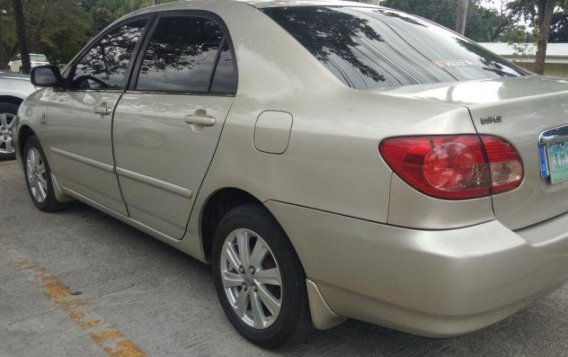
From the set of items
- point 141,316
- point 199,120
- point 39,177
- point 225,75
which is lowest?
point 141,316

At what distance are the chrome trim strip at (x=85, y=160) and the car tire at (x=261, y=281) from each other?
1.18 m

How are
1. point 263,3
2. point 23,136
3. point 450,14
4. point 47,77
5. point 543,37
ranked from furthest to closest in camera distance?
point 450,14 < point 543,37 < point 23,136 < point 47,77 < point 263,3

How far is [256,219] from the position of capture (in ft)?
8.55

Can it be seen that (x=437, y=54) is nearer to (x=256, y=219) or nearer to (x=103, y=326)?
(x=256, y=219)

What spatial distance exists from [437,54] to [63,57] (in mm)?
45443

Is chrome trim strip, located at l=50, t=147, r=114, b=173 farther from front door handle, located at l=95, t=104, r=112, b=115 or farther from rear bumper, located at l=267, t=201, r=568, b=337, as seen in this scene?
rear bumper, located at l=267, t=201, r=568, b=337

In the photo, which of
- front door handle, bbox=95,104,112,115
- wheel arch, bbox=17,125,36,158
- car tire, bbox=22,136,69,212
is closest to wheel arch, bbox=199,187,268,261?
front door handle, bbox=95,104,112,115

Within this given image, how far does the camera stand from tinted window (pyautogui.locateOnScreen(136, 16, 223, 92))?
10.1 ft

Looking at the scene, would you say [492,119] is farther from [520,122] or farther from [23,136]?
[23,136]

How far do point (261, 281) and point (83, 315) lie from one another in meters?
1.11

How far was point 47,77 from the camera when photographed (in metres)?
4.31

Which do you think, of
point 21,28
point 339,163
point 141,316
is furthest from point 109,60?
point 21,28

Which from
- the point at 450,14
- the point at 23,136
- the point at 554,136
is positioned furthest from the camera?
the point at 450,14

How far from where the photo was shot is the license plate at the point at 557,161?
230 cm
